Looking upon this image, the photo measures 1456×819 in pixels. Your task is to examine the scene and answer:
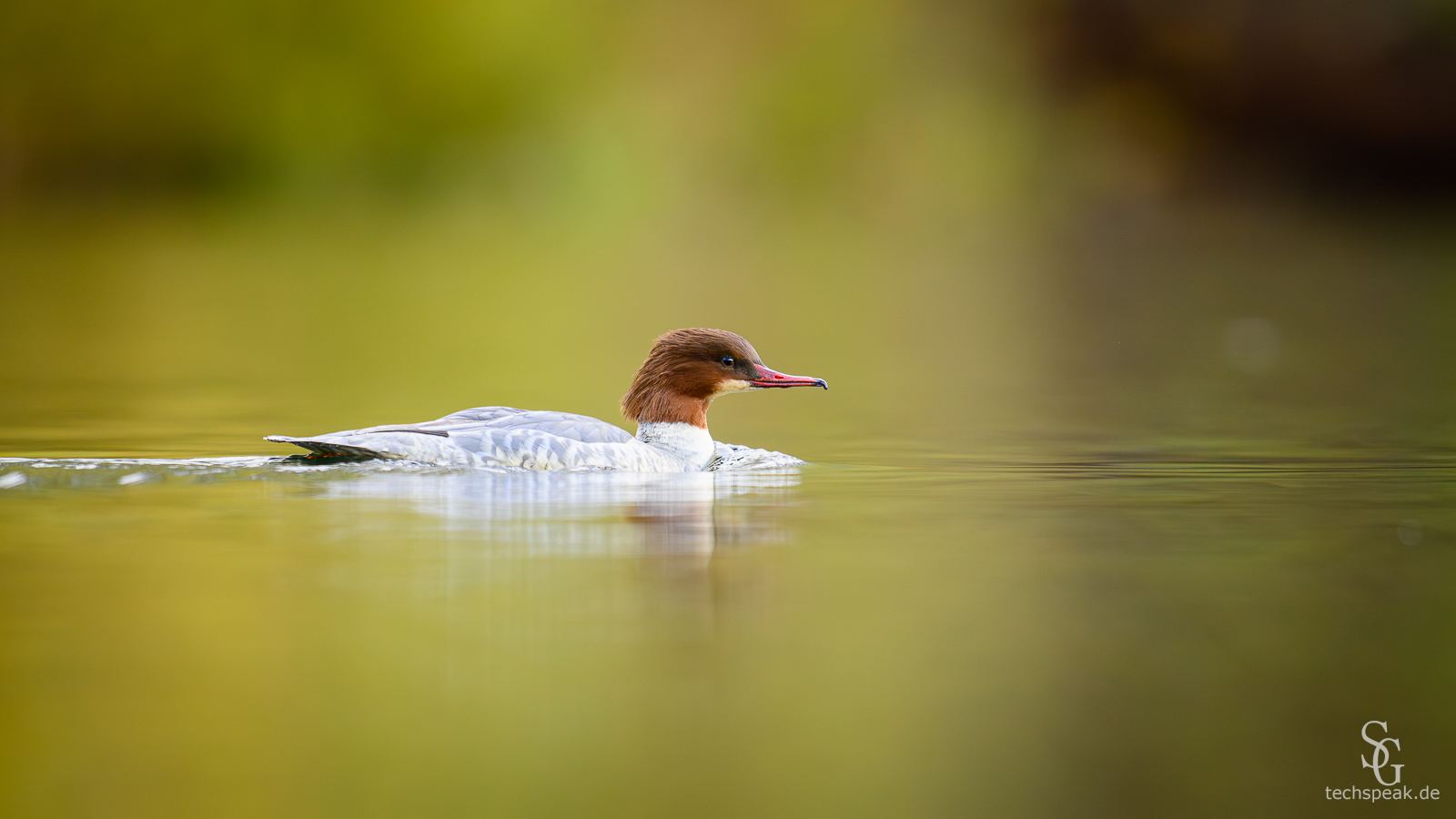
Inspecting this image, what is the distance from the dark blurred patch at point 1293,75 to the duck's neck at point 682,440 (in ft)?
89.0

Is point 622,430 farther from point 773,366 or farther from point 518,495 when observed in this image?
point 773,366

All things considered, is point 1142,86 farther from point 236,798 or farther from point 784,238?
point 236,798

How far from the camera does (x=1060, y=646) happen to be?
15.6 feet

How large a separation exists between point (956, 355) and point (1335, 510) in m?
7.94

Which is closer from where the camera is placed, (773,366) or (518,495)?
(518,495)

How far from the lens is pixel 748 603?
516cm

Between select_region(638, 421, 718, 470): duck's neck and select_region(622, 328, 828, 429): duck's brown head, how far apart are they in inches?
1.2

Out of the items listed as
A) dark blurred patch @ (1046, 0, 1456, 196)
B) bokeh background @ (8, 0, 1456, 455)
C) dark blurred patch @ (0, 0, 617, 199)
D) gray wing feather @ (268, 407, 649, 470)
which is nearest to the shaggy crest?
gray wing feather @ (268, 407, 649, 470)

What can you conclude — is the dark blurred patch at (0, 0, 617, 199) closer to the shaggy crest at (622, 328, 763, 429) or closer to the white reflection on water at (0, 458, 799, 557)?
the shaggy crest at (622, 328, 763, 429)

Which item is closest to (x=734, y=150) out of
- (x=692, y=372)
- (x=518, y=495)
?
(x=692, y=372)

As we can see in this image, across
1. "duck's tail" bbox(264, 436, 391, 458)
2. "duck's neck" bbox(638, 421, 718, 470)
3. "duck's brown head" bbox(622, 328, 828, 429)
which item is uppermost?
"duck's brown head" bbox(622, 328, 828, 429)

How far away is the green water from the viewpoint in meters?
3.92

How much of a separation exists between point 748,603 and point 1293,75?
31495 mm

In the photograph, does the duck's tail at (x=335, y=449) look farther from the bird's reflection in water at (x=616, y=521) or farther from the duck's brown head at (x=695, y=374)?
the duck's brown head at (x=695, y=374)
